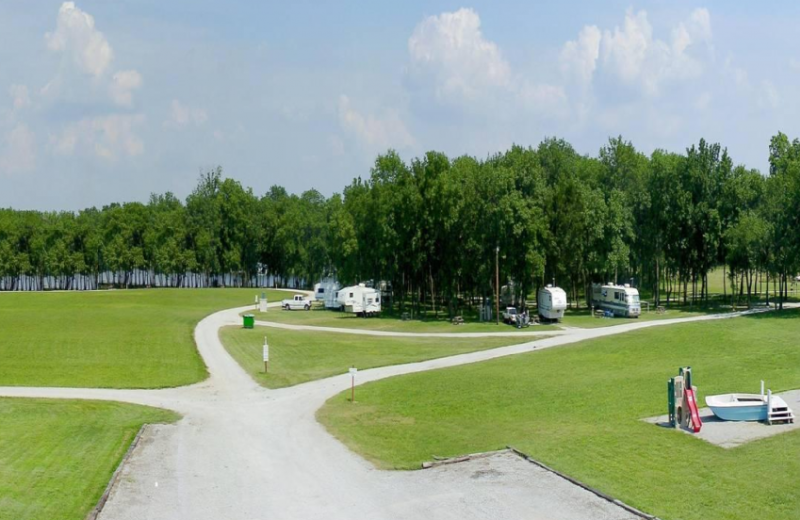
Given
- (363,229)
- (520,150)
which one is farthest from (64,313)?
(520,150)

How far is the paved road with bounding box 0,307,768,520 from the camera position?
15.7 m

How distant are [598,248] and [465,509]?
59.6 metres

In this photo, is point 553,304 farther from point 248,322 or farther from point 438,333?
point 248,322

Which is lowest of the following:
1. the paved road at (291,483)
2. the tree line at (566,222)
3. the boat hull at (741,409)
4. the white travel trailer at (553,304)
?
the paved road at (291,483)

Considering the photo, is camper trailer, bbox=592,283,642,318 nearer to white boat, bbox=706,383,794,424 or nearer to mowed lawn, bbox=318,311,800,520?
mowed lawn, bbox=318,311,800,520

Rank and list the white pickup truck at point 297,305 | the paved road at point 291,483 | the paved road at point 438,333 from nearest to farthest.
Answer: the paved road at point 291,483 < the paved road at point 438,333 < the white pickup truck at point 297,305

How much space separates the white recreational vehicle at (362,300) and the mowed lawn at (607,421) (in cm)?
3197

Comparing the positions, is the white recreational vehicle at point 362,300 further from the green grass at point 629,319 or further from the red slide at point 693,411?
the red slide at point 693,411

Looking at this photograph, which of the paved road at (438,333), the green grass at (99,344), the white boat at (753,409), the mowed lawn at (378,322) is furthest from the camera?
the mowed lawn at (378,322)

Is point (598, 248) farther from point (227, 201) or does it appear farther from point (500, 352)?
point (227, 201)

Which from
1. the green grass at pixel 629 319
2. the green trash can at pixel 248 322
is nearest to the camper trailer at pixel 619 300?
the green grass at pixel 629 319

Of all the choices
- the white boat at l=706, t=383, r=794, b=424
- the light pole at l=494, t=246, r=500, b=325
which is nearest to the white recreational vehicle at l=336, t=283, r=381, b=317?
the light pole at l=494, t=246, r=500, b=325

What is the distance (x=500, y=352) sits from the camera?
44500 millimetres

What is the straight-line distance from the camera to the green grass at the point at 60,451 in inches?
637
